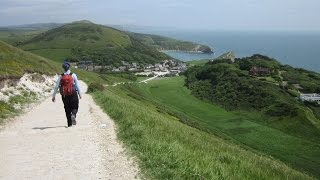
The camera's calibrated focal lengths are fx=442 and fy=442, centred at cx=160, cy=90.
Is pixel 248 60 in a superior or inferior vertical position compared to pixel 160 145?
inferior

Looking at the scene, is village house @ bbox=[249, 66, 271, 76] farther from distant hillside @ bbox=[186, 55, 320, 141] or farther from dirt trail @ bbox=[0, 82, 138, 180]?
dirt trail @ bbox=[0, 82, 138, 180]

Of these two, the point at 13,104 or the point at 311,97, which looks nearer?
the point at 13,104

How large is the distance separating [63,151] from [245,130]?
71852 millimetres

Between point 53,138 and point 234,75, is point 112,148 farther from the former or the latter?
point 234,75

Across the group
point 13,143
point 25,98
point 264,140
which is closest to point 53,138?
point 13,143

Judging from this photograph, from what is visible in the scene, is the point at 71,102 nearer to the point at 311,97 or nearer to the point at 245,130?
the point at 245,130

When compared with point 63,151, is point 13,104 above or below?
below

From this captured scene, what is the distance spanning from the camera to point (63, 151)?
13344 millimetres

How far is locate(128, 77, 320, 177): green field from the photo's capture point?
62578mm

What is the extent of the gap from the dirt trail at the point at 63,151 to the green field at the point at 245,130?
1587 inches

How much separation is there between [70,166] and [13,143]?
4.55 metres

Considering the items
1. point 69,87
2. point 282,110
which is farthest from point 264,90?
point 69,87

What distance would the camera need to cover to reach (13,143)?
1520 centimetres

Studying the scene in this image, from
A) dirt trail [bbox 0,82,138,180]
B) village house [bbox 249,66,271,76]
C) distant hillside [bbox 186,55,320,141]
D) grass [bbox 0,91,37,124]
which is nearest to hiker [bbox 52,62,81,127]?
dirt trail [bbox 0,82,138,180]
